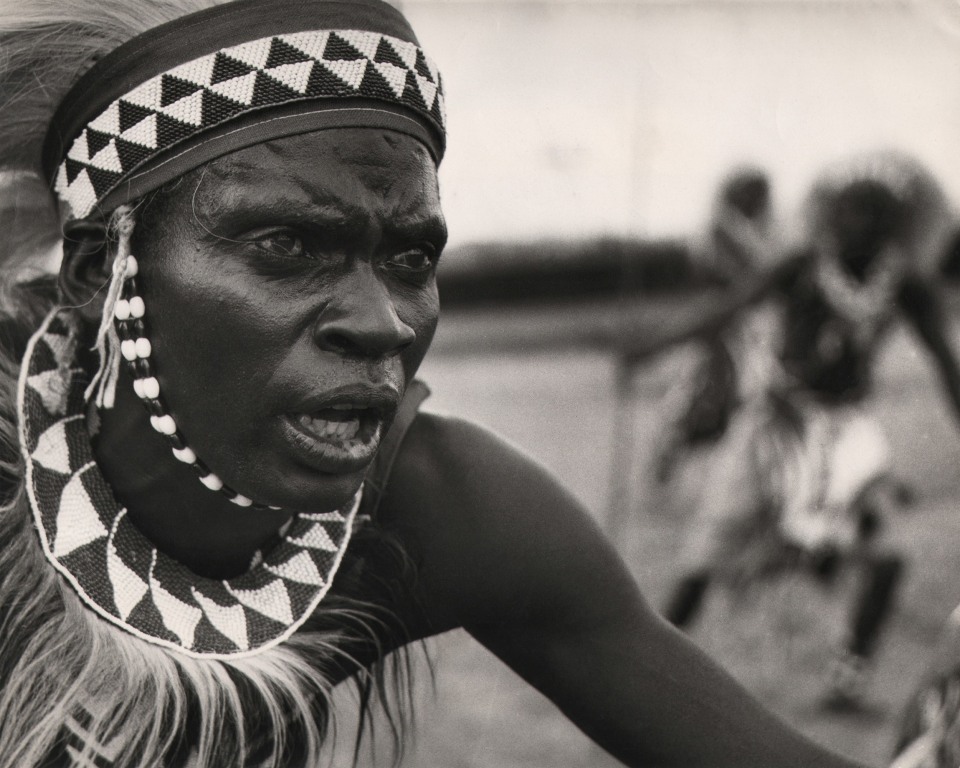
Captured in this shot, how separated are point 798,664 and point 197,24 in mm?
4283

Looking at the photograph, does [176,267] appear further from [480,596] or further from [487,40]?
[487,40]

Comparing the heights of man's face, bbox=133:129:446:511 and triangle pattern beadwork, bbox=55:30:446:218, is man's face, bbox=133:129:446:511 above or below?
below

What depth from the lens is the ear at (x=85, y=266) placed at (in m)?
1.95

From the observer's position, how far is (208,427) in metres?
1.84

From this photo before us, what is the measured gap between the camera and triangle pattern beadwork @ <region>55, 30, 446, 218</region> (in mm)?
1804

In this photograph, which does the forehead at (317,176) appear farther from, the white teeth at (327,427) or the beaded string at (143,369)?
the white teeth at (327,427)

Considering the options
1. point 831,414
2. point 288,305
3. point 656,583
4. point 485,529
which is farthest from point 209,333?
point 656,583

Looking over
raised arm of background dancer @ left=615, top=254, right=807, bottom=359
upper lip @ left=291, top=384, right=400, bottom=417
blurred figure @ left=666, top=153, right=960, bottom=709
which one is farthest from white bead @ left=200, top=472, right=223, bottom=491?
raised arm of background dancer @ left=615, top=254, right=807, bottom=359

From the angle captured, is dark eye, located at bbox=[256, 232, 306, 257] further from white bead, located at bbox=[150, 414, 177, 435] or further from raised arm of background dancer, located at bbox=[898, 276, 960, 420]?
raised arm of background dancer, located at bbox=[898, 276, 960, 420]

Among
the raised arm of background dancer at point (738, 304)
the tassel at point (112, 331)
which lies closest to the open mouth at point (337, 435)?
the tassel at point (112, 331)

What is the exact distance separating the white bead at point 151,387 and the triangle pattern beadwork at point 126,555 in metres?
0.18

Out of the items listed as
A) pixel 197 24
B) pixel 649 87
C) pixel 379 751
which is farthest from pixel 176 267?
pixel 649 87

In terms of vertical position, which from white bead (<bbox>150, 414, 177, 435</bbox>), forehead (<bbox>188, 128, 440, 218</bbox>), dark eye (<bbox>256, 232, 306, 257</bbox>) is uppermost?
forehead (<bbox>188, 128, 440, 218</bbox>)

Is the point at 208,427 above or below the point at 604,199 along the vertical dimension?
above
